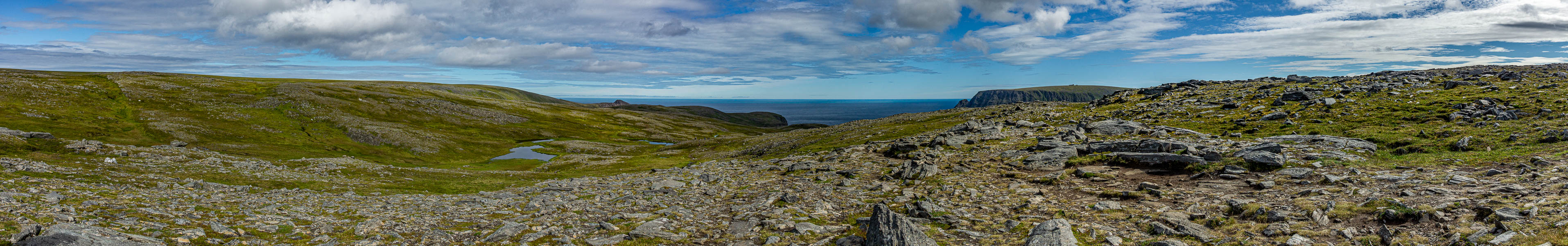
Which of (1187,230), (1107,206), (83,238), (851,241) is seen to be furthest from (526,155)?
(1187,230)

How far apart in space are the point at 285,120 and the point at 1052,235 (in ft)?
490

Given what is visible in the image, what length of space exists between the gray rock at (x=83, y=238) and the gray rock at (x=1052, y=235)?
99.0 feet

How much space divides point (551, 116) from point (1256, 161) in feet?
587

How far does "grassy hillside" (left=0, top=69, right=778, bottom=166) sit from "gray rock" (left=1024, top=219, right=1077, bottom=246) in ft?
257

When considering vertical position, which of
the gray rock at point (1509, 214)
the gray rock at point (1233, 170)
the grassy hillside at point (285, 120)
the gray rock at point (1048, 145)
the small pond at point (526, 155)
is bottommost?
the small pond at point (526, 155)

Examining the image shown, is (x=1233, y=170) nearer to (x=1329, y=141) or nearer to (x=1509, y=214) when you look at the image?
(x=1509, y=214)

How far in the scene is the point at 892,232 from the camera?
19.3 metres

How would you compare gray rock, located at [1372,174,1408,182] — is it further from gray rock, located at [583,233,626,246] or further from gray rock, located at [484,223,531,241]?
gray rock, located at [484,223,531,241]

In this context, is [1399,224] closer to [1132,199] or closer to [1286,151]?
[1132,199]

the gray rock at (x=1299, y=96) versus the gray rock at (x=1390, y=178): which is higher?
the gray rock at (x=1299, y=96)

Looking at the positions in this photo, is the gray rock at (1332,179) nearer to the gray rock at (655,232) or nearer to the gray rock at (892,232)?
the gray rock at (892,232)

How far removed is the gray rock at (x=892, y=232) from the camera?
61.4 ft

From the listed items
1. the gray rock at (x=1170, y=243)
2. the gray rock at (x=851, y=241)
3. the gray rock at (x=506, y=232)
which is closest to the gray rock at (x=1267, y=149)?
the gray rock at (x=1170, y=243)

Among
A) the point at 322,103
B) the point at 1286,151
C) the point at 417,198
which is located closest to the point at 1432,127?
the point at 1286,151
